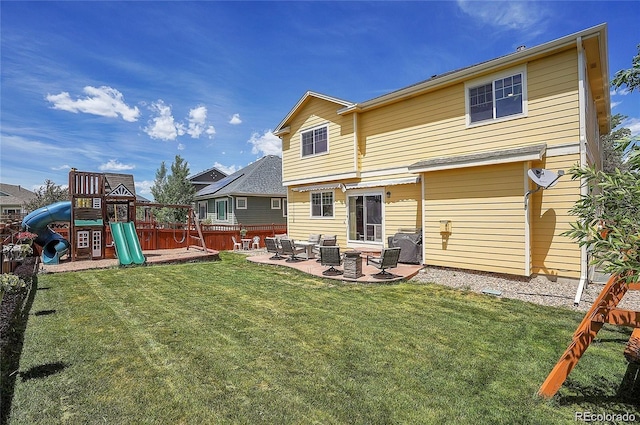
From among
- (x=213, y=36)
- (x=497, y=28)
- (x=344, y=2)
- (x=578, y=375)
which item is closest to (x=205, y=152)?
(x=213, y=36)

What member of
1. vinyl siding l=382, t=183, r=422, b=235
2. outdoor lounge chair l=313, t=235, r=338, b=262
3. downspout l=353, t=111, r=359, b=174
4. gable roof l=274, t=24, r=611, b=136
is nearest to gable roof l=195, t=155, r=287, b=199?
outdoor lounge chair l=313, t=235, r=338, b=262

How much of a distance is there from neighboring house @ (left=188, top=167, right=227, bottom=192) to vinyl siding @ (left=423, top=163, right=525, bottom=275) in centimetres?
3178

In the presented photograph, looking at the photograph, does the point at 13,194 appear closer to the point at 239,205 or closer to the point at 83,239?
the point at 239,205

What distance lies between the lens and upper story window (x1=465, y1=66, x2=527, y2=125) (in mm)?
8570

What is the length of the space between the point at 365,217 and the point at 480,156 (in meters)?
5.17

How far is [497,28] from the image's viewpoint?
11328 mm

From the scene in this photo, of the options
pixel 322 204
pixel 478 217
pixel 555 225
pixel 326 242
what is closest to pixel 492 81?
pixel 478 217

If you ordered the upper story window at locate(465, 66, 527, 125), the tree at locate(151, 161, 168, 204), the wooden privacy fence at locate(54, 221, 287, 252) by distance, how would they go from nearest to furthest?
the upper story window at locate(465, 66, 527, 125), the wooden privacy fence at locate(54, 221, 287, 252), the tree at locate(151, 161, 168, 204)

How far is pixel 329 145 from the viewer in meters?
13.5

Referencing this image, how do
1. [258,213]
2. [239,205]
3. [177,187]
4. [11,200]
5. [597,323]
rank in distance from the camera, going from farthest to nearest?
[11,200], [177,187], [258,213], [239,205], [597,323]

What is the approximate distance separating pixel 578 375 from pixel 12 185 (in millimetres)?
72799

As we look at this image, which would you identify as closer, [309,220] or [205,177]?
[309,220]

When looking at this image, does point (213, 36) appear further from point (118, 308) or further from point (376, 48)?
point (118, 308)

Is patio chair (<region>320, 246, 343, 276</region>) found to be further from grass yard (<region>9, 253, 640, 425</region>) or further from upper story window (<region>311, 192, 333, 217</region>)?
upper story window (<region>311, 192, 333, 217</region>)
